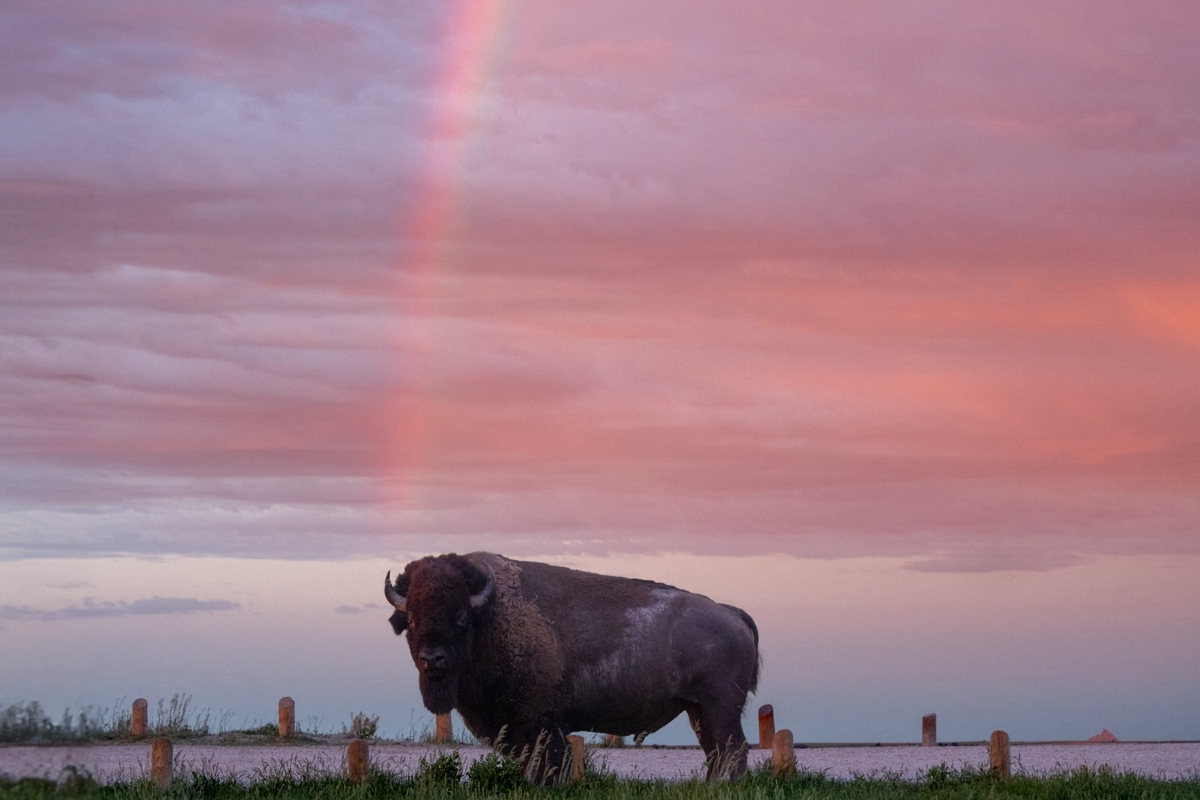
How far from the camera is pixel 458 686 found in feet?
59.8

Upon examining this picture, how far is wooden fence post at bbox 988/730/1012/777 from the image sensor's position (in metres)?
21.1

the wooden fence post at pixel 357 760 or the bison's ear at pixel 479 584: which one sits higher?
the bison's ear at pixel 479 584

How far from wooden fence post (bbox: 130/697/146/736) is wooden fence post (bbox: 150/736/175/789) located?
11.7 m

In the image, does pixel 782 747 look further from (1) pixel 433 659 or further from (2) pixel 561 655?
(1) pixel 433 659

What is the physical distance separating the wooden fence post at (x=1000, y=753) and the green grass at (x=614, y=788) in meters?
0.89

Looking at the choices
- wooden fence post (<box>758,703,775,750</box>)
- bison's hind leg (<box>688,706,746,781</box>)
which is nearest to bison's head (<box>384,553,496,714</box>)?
bison's hind leg (<box>688,706,746,781</box>)

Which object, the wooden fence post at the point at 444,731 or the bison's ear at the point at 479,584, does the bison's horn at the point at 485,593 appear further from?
the wooden fence post at the point at 444,731

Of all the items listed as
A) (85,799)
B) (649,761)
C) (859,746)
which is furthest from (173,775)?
(859,746)

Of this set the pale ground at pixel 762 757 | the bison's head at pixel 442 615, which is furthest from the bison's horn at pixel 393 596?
the pale ground at pixel 762 757

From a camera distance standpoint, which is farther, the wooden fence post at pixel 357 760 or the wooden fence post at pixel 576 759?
the wooden fence post at pixel 576 759

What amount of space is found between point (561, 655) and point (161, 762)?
653 cm

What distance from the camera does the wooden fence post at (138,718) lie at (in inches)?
1187

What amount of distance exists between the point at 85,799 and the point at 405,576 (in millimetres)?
13700

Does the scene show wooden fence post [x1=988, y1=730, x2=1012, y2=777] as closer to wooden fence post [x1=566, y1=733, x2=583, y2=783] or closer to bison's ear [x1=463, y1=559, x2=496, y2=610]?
wooden fence post [x1=566, y1=733, x2=583, y2=783]
